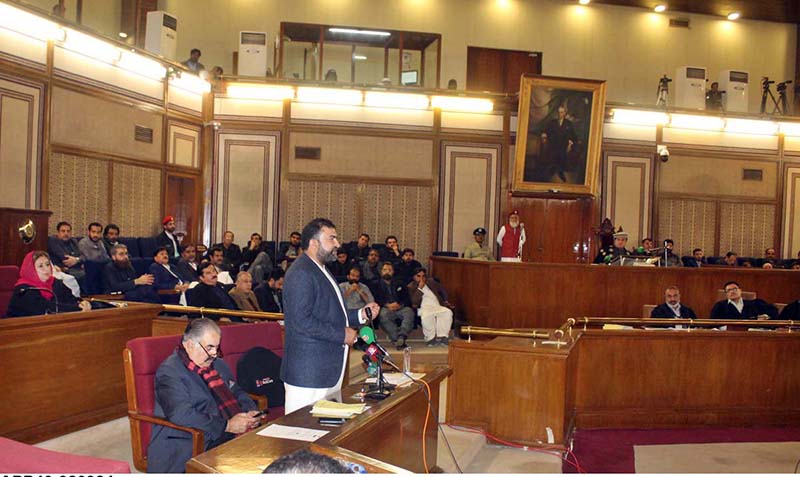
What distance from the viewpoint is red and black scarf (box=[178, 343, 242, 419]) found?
310 cm

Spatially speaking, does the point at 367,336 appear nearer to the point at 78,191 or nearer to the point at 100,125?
the point at 78,191

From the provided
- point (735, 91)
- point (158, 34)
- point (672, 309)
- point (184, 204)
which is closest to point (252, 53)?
point (158, 34)

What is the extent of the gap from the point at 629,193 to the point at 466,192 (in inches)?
116

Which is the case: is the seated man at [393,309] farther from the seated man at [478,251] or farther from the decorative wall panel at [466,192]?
the decorative wall panel at [466,192]

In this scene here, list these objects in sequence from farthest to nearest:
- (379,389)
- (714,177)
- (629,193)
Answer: (714,177)
(629,193)
(379,389)

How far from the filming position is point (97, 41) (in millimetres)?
8570

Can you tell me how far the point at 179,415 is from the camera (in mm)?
2992

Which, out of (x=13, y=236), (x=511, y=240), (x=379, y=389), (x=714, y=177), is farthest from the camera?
(x=714, y=177)

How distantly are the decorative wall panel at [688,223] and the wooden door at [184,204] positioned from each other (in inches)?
309

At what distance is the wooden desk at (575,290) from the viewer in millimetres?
8227

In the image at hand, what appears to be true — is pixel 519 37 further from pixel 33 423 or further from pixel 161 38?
pixel 33 423

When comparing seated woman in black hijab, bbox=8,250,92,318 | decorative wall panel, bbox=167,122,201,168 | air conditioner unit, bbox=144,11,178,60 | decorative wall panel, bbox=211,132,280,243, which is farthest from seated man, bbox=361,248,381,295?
seated woman in black hijab, bbox=8,250,92,318

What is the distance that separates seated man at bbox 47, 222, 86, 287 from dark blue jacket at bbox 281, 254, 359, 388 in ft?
14.9

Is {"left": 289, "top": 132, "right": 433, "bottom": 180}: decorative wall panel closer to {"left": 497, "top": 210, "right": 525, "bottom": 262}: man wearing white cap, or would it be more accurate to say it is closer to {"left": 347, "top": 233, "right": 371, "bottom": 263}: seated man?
{"left": 347, "top": 233, "right": 371, "bottom": 263}: seated man
